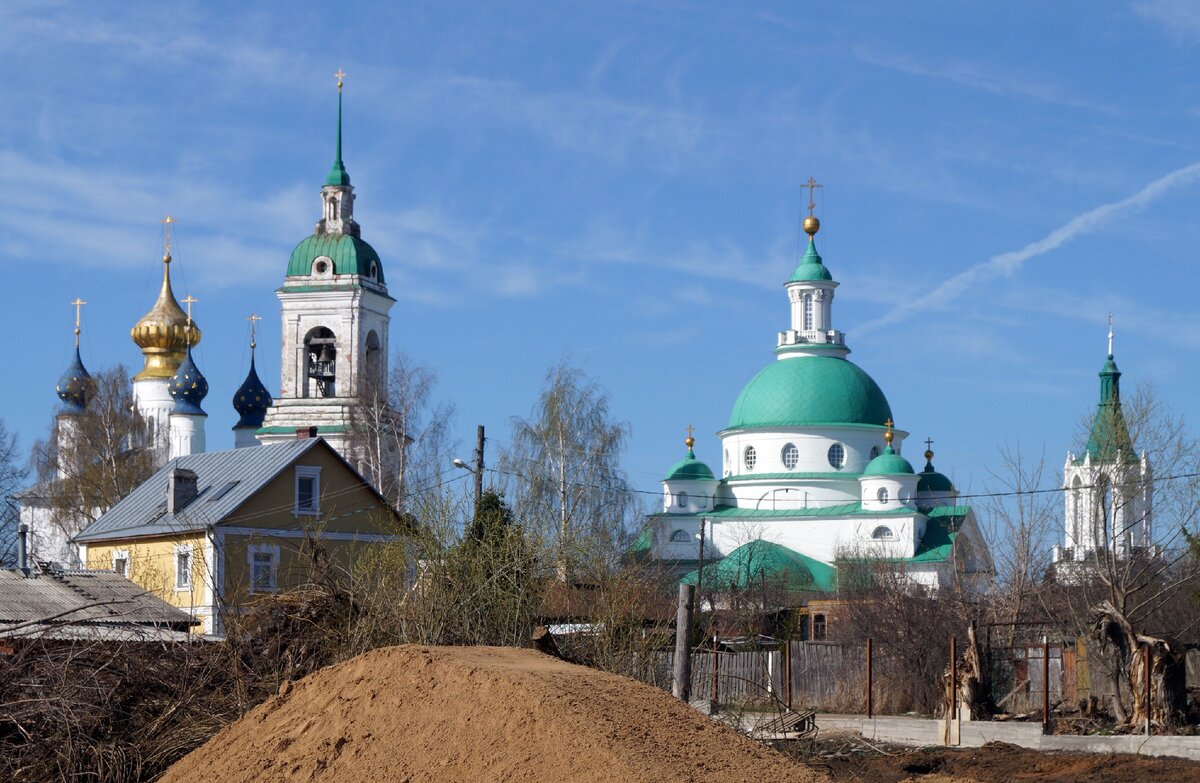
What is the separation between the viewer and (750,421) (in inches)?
2356

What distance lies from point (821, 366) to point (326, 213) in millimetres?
16977

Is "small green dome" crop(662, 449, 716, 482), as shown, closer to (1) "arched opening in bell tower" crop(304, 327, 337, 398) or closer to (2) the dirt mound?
(1) "arched opening in bell tower" crop(304, 327, 337, 398)

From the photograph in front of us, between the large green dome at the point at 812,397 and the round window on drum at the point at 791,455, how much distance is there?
863 mm

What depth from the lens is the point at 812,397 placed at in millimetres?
Answer: 59156

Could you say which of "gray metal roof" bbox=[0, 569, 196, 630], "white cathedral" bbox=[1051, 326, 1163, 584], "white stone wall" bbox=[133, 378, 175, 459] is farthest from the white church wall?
"gray metal roof" bbox=[0, 569, 196, 630]

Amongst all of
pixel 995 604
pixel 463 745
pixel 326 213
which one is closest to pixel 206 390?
pixel 326 213

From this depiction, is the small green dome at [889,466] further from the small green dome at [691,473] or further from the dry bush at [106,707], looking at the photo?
the dry bush at [106,707]

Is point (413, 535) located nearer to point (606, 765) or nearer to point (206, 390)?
point (606, 765)

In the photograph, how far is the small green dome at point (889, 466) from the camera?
57.4 metres

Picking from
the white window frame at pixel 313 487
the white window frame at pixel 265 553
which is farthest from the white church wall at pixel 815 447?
the white window frame at pixel 265 553

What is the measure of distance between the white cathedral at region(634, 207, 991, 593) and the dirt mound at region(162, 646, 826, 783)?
145 ft

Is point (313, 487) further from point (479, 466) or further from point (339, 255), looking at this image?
point (339, 255)

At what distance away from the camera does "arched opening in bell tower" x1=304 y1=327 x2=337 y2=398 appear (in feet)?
184

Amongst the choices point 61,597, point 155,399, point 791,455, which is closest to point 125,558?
point 61,597
